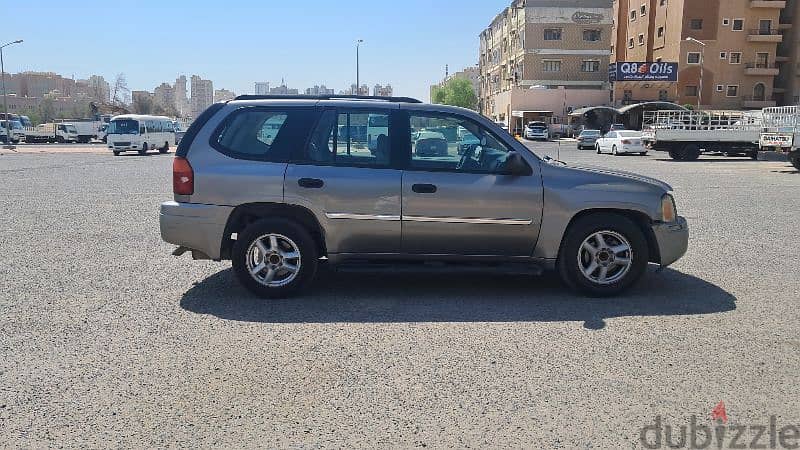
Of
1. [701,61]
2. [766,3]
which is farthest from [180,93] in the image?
[766,3]

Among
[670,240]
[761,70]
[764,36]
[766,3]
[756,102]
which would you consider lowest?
[670,240]

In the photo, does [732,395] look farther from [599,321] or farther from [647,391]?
[599,321]

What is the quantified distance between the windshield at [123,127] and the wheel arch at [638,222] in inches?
1396

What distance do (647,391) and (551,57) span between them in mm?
80913

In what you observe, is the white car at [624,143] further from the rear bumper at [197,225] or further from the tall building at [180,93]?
the tall building at [180,93]

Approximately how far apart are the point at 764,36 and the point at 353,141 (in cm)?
7375

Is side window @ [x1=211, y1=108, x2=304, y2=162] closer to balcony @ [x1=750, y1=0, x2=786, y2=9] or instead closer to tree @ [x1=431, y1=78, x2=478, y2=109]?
balcony @ [x1=750, y1=0, x2=786, y2=9]

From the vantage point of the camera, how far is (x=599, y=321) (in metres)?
5.50

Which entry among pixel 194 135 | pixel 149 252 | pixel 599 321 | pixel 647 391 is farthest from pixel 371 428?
pixel 149 252

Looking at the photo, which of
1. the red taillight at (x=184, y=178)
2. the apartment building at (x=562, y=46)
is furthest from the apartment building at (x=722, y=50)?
the red taillight at (x=184, y=178)

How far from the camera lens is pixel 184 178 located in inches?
241

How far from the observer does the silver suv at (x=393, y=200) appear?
601 centimetres

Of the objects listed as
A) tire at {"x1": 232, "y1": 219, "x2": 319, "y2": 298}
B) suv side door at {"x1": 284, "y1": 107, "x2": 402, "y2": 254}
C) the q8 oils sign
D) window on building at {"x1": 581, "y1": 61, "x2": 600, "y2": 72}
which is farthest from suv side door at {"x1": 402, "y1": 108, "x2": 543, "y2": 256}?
window on building at {"x1": 581, "y1": 61, "x2": 600, "y2": 72}

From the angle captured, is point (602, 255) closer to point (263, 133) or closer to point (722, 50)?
point (263, 133)
